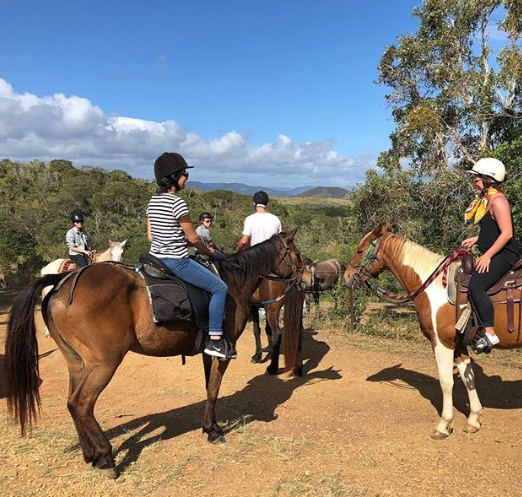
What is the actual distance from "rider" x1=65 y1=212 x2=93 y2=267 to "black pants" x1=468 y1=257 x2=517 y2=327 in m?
7.67

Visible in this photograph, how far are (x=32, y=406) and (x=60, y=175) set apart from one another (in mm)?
46354

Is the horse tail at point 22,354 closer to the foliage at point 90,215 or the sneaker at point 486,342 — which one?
the sneaker at point 486,342

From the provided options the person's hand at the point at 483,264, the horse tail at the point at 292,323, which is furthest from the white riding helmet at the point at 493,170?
the horse tail at the point at 292,323

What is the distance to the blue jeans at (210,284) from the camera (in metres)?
4.14

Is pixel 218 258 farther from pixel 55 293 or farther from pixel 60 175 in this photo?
pixel 60 175

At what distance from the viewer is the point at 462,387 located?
6.19 m

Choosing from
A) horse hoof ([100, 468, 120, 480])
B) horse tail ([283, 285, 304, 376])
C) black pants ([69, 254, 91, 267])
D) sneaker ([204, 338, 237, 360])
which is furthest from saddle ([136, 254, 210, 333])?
black pants ([69, 254, 91, 267])

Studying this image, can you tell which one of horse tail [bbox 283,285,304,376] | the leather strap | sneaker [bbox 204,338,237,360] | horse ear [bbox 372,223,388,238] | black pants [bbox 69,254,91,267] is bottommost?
horse tail [bbox 283,285,304,376]

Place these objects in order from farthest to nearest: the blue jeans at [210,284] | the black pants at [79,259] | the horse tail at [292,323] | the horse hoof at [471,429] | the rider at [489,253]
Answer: the black pants at [79,259], the horse tail at [292,323], the horse hoof at [471,429], the rider at [489,253], the blue jeans at [210,284]

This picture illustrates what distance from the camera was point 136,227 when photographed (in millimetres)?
32406

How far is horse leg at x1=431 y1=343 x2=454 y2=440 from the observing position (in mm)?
4527

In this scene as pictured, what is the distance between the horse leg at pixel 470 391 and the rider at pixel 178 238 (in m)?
2.75

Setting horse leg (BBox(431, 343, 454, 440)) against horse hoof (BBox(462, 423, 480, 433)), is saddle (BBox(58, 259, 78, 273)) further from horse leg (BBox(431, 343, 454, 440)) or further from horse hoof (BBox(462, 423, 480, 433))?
horse hoof (BBox(462, 423, 480, 433))

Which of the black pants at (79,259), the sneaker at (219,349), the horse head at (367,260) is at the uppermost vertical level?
the horse head at (367,260)
